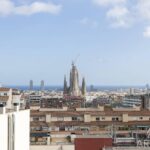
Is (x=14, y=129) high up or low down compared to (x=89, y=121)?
up

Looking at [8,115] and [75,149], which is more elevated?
[8,115]

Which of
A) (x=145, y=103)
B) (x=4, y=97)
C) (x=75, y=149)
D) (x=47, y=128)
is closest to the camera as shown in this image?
(x=75, y=149)

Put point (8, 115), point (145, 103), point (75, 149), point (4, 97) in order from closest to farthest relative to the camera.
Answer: point (8, 115), point (75, 149), point (4, 97), point (145, 103)

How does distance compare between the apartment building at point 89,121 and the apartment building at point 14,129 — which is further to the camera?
the apartment building at point 89,121

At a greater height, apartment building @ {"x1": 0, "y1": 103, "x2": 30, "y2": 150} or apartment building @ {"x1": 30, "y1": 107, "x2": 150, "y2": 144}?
apartment building @ {"x1": 0, "y1": 103, "x2": 30, "y2": 150}

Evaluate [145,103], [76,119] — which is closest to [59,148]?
[76,119]

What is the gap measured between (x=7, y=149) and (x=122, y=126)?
50.5 meters

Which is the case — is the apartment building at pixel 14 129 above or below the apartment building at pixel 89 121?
above

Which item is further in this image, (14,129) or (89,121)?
(89,121)

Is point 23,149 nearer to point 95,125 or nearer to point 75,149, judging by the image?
point 75,149

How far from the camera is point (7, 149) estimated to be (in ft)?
75.4

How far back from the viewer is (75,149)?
1612 inches

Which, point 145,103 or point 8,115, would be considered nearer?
point 8,115

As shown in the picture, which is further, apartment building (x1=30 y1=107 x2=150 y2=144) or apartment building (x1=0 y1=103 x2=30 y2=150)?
apartment building (x1=30 y1=107 x2=150 y2=144)
